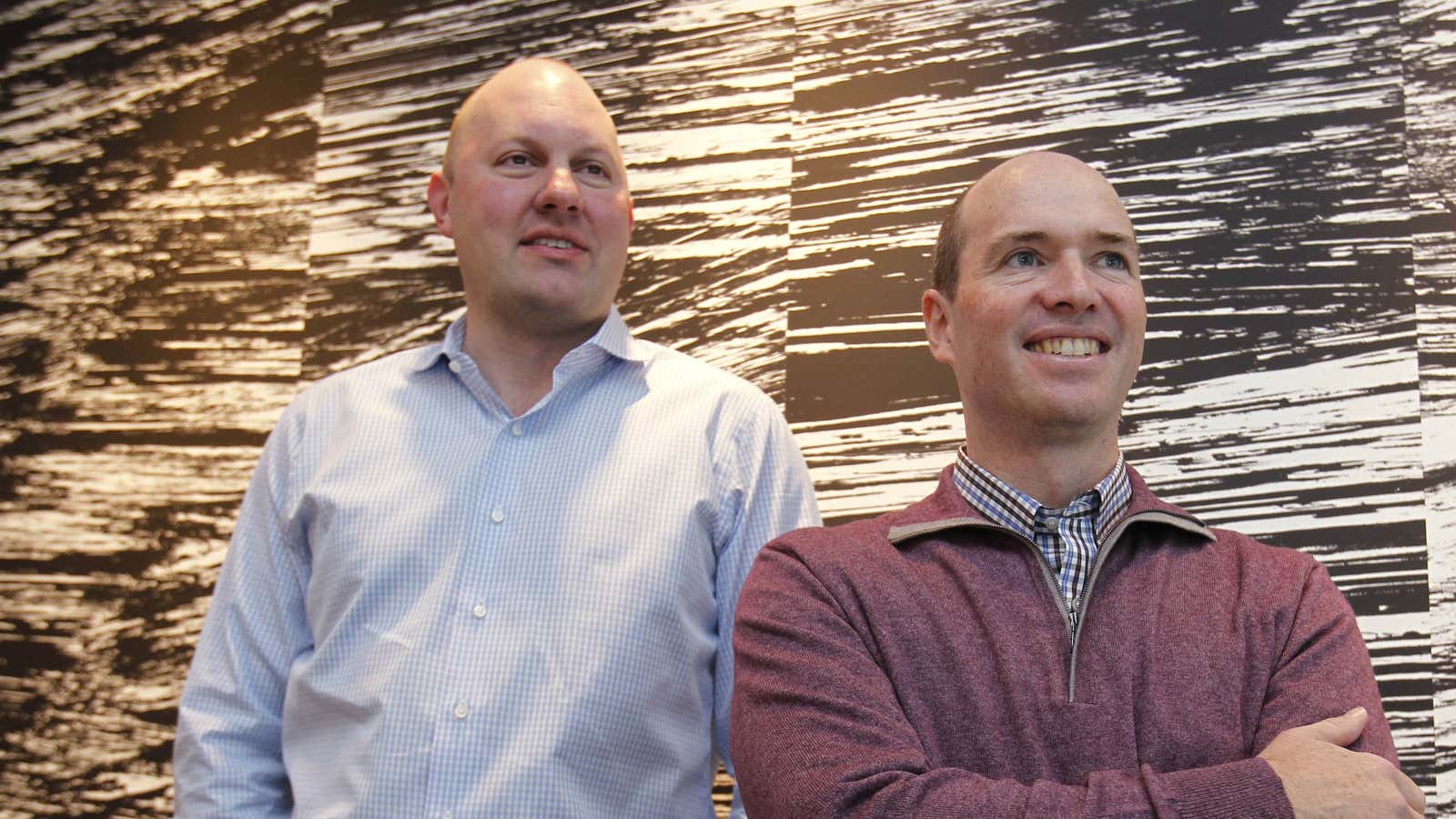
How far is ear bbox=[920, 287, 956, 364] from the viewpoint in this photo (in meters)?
1.83

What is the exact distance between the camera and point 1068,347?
1.70m

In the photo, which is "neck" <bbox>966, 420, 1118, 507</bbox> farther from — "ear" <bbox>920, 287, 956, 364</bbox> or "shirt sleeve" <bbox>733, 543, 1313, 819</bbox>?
"shirt sleeve" <bbox>733, 543, 1313, 819</bbox>

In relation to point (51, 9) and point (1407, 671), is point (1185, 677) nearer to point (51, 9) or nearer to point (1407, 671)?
point (1407, 671)

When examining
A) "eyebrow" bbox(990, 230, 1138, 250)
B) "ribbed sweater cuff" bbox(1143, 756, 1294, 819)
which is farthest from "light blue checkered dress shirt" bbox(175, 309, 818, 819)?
"ribbed sweater cuff" bbox(1143, 756, 1294, 819)

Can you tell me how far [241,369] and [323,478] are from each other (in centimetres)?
83

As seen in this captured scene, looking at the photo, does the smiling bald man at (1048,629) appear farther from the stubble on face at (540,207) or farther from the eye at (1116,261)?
the stubble on face at (540,207)

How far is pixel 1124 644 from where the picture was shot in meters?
1.51

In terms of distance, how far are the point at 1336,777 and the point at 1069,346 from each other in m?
0.59

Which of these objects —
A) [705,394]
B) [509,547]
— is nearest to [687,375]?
[705,394]

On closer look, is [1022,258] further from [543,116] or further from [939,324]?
[543,116]

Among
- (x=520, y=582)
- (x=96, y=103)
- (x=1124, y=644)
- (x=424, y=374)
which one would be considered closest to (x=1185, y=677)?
(x=1124, y=644)

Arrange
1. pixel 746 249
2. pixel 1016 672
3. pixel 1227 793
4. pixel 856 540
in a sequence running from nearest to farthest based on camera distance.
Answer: pixel 1227 793 < pixel 1016 672 < pixel 856 540 < pixel 746 249

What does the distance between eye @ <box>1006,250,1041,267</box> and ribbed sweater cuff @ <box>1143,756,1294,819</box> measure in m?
0.67

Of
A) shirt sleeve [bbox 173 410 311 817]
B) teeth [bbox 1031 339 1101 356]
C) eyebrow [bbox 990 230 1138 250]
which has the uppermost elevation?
eyebrow [bbox 990 230 1138 250]
